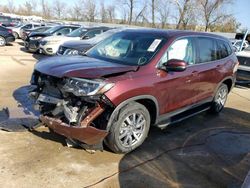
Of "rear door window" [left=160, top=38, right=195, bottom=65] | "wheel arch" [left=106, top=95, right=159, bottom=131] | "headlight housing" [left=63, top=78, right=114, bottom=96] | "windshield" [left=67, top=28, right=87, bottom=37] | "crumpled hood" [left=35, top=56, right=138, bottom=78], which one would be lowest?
"wheel arch" [left=106, top=95, right=159, bottom=131]

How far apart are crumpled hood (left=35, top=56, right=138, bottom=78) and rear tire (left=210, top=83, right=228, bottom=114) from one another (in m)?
2.89

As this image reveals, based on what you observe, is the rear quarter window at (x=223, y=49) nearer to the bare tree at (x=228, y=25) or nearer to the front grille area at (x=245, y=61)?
the front grille area at (x=245, y=61)

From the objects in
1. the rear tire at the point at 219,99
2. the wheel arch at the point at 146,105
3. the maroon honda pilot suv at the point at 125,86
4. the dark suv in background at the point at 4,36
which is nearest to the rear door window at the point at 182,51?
the maroon honda pilot suv at the point at 125,86

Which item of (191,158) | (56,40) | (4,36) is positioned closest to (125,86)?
(191,158)

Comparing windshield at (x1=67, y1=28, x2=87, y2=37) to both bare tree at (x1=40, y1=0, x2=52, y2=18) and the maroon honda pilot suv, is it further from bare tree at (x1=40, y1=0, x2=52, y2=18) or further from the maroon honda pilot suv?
bare tree at (x1=40, y1=0, x2=52, y2=18)

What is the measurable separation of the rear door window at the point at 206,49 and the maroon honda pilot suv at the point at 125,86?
0.02m

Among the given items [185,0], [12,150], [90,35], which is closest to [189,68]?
[12,150]

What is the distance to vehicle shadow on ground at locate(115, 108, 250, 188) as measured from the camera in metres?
4.13

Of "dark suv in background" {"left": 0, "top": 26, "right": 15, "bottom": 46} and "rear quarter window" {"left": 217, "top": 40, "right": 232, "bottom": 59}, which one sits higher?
"rear quarter window" {"left": 217, "top": 40, "right": 232, "bottom": 59}

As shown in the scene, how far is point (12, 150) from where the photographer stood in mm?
4594

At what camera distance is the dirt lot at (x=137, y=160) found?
399cm

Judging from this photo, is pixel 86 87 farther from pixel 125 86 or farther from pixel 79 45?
pixel 79 45

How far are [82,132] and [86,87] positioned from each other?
0.58 metres

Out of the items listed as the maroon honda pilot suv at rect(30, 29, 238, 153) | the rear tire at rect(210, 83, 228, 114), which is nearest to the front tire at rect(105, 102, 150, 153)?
the maroon honda pilot suv at rect(30, 29, 238, 153)
